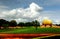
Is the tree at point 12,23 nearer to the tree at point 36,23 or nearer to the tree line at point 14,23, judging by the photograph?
the tree line at point 14,23

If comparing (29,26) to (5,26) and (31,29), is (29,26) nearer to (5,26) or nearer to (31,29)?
(31,29)

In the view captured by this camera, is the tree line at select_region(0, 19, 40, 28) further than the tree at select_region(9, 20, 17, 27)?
No

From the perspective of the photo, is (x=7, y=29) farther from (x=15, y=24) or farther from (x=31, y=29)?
(x=31, y=29)

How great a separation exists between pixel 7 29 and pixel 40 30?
935 mm

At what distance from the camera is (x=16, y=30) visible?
3965 millimetres

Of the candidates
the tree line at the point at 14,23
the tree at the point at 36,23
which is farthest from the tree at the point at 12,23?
the tree at the point at 36,23

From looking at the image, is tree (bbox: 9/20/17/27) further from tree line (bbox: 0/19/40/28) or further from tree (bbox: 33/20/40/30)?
tree (bbox: 33/20/40/30)

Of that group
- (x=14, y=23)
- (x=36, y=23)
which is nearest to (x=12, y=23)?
(x=14, y=23)

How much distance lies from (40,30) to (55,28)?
0.43m

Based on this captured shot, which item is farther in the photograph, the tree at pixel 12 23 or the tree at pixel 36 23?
the tree at pixel 12 23

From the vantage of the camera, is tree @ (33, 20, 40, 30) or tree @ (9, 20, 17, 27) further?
tree @ (9, 20, 17, 27)

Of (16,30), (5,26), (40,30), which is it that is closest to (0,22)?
(5,26)

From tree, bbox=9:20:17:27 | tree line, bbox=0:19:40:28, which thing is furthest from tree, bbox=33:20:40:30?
tree, bbox=9:20:17:27

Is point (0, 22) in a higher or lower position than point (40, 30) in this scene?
higher
